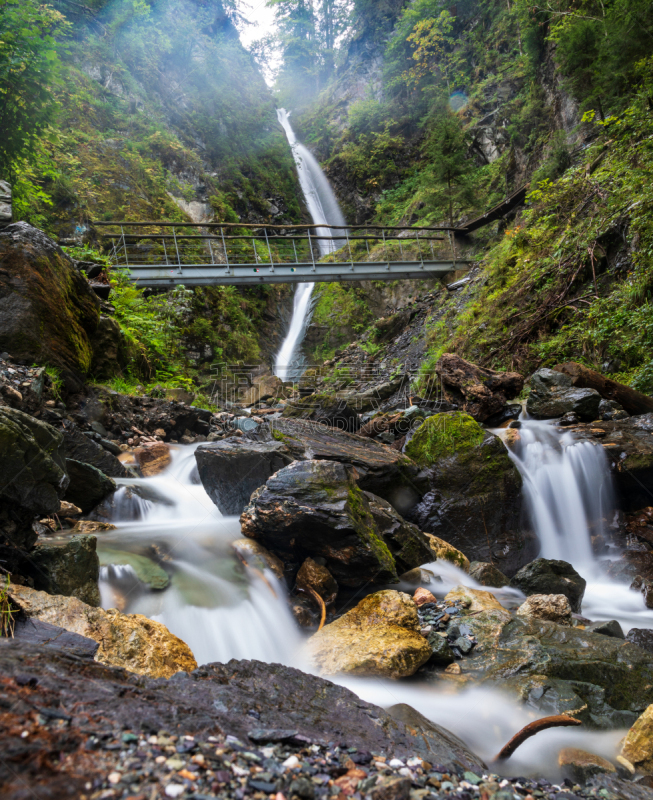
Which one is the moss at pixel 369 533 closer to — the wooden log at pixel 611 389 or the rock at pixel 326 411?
the wooden log at pixel 611 389

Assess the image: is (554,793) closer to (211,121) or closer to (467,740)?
(467,740)

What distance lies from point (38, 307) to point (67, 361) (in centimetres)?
89

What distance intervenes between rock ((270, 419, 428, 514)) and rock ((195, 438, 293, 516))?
367 mm

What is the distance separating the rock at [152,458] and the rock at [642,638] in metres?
5.79

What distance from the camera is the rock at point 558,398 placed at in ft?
22.6

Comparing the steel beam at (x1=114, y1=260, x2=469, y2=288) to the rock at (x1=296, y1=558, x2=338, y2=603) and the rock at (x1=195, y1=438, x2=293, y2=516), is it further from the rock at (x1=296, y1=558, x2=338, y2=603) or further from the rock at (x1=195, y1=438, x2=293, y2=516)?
the rock at (x1=296, y1=558, x2=338, y2=603)

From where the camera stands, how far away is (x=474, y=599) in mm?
3715

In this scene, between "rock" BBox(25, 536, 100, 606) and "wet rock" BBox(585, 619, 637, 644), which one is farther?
"wet rock" BBox(585, 619, 637, 644)

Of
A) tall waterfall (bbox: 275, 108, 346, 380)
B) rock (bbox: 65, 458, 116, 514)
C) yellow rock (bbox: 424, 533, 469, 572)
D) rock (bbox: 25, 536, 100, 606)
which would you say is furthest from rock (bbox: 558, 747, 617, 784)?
tall waterfall (bbox: 275, 108, 346, 380)

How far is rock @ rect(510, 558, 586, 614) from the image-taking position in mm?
4336

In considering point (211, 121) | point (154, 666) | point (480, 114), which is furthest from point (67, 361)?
point (211, 121)

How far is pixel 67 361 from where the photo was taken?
6.78 meters

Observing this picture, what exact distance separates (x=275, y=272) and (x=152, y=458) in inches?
365

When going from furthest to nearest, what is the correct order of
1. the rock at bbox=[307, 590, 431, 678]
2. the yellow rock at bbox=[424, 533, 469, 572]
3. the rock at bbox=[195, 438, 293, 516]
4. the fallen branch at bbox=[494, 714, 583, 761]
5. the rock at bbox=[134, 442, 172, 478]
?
the rock at bbox=[134, 442, 172, 478]
the rock at bbox=[195, 438, 293, 516]
the yellow rock at bbox=[424, 533, 469, 572]
the rock at bbox=[307, 590, 431, 678]
the fallen branch at bbox=[494, 714, 583, 761]
